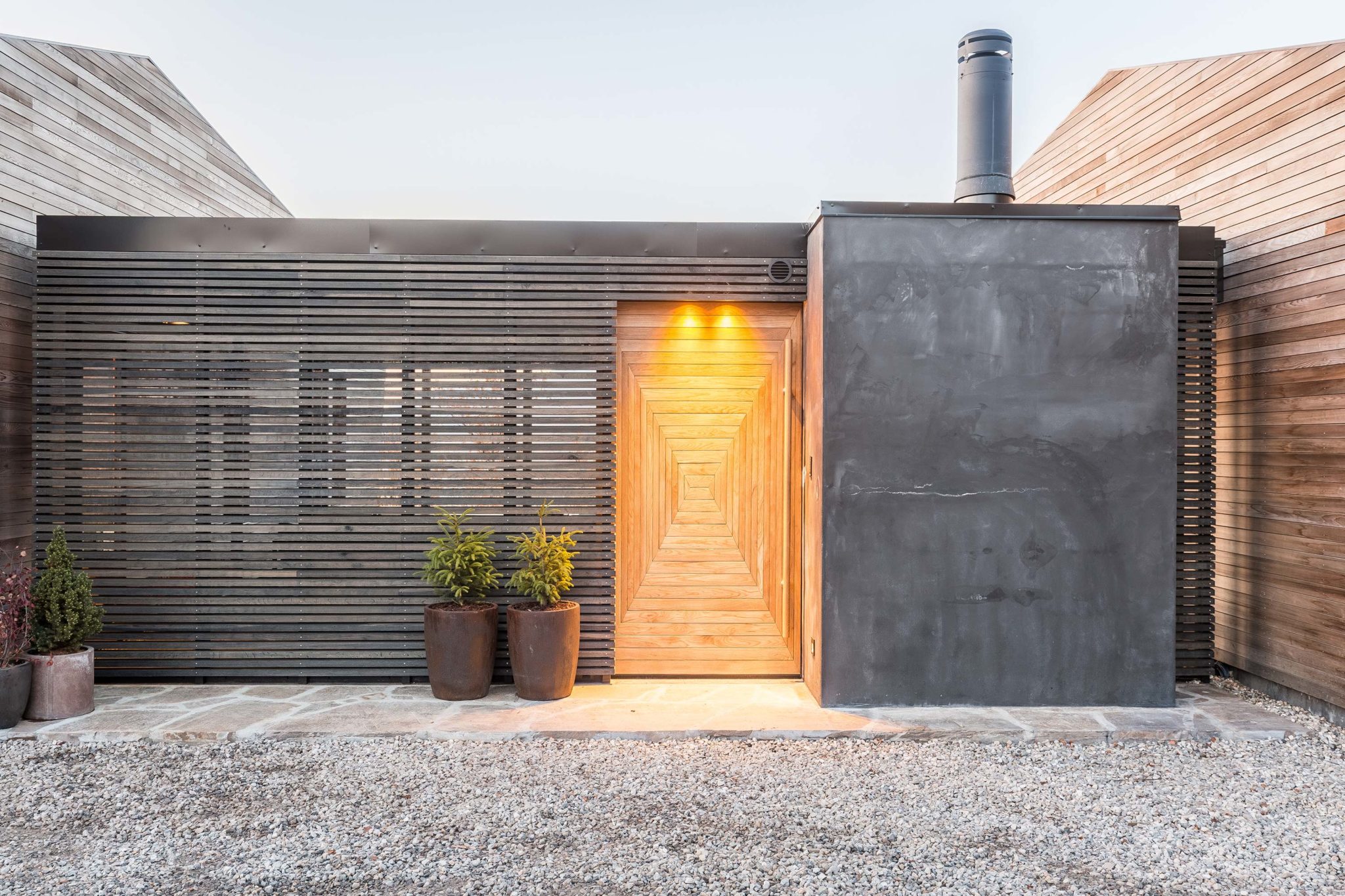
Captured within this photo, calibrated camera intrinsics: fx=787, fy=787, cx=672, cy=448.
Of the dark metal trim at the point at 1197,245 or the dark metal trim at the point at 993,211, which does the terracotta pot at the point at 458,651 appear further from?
the dark metal trim at the point at 1197,245

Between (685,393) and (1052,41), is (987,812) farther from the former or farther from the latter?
(1052,41)

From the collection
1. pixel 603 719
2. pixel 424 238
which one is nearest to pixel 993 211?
pixel 424 238

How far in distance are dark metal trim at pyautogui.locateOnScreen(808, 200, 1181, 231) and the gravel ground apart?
302cm

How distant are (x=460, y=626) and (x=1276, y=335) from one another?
18.1 feet

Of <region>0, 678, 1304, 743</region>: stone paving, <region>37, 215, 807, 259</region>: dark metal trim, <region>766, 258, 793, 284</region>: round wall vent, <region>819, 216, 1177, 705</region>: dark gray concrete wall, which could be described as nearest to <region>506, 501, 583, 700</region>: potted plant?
<region>0, 678, 1304, 743</region>: stone paving

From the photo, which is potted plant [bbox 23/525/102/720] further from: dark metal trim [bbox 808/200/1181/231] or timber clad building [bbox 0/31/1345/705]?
dark metal trim [bbox 808/200/1181/231]

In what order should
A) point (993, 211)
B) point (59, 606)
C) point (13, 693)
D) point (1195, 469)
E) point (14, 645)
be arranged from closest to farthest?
point (13, 693)
point (14, 645)
point (59, 606)
point (993, 211)
point (1195, 469)

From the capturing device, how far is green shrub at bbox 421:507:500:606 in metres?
4.83

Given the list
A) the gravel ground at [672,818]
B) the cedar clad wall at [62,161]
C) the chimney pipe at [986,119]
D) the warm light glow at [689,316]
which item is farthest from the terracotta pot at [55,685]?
the chimney pipe at [986,119]

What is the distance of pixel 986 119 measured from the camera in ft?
16.6

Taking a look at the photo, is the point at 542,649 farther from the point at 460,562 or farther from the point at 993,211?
the point at 993,211

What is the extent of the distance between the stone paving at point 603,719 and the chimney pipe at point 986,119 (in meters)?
3.18

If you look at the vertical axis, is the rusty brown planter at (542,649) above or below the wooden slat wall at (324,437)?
below

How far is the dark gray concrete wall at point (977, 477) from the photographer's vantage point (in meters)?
4.70
